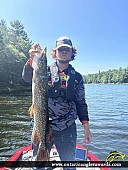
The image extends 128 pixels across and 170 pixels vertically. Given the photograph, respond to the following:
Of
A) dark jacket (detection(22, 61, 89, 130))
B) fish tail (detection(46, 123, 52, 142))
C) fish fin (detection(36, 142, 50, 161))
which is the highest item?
dark jacket (detection(22, 61, 89, 130))

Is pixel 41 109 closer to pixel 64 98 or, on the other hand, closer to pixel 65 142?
pixel 64 98

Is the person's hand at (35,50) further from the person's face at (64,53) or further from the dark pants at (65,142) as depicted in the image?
the dark pants at (65,142)

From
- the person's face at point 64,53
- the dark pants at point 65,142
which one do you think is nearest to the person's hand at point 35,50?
the person's face at point 64,53

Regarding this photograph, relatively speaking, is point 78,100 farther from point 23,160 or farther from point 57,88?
point 23,160

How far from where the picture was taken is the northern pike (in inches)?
143

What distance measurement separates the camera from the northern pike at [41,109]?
12.0 feet

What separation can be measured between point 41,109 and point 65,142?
2.80 feet

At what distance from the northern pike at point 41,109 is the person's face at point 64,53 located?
0.61 meters

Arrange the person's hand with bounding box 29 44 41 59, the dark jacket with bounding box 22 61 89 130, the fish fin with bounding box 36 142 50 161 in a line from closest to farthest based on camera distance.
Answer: the person's hand with bounding box 29 44 41 59
the fish fin with bounding box 36 142 50 161
the dark jacket with bounding box 22 61 89 130

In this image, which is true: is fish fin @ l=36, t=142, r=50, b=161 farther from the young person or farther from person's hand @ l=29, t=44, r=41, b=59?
person's hand @ l=29, t=44, r=41, b=59

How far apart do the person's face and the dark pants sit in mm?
1298

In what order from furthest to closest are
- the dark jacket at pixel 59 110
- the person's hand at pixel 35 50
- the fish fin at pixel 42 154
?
the dark jacket at pixel 59 110 → the fish fin at pixel 42 154 → the person's hand at pixel 35 50

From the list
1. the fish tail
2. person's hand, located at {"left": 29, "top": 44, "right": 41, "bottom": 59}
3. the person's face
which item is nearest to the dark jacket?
the fish tail

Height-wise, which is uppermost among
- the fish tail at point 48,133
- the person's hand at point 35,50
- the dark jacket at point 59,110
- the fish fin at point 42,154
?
the person's hand at point 35,50
